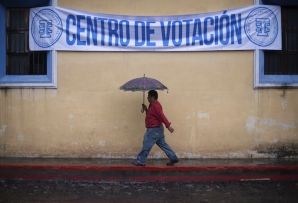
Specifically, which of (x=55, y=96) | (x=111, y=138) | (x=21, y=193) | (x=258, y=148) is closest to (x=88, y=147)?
(x=111, y=138)

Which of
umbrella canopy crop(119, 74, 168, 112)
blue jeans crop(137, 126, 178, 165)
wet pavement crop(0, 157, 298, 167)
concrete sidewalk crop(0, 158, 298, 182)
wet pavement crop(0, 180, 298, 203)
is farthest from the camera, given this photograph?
wet pavement crop(0, 157, 298, 167)

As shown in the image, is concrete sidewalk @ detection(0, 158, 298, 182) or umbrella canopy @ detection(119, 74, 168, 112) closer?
umbrella canopy @ detection(119, 74, 168, 112)

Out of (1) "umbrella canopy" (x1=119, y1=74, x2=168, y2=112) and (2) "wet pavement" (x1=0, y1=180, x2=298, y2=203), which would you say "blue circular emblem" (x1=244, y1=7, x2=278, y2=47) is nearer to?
(1) "umbrella canopy" (x1=119, y1=74, x2=168, y2=112)

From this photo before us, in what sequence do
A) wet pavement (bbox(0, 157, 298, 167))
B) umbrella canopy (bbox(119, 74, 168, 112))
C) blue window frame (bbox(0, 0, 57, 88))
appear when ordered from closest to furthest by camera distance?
umbrella canopy (bbox(119, 74, 168, 112)), wet pavement (bbox(0, 157, 298, 167)), blue window frame (bbox(0, 0, 57, 88))

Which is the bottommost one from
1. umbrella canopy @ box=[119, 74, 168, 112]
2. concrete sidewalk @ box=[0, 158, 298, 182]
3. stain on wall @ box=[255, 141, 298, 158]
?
concrete sidewalk @ box=[0, 158, 298, 182]

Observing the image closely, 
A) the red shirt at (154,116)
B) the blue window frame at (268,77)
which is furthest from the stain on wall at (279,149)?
the red shirt at (154,116)

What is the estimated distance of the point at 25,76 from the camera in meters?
12.3

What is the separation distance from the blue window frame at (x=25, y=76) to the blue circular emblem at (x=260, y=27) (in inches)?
190

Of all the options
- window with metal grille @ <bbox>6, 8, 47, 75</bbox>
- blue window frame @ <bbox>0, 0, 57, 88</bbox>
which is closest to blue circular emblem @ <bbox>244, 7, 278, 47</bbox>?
blue window frame @ <bbox>0, 0, 57, 88</bbox>

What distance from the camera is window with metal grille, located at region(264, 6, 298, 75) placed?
40.3 ft

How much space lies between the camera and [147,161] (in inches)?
456

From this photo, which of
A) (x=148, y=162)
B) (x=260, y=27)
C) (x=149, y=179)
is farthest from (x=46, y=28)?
(x=260, y=27)

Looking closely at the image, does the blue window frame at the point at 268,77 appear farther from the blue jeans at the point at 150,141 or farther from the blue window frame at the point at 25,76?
the blue window frame at the point at 25,76

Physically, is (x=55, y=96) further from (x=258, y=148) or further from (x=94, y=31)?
(x=258, y=148)
